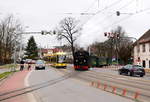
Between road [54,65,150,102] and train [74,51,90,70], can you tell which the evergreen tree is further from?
road [54,65,150,102]

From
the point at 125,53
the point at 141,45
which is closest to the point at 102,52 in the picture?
the point at 125,53

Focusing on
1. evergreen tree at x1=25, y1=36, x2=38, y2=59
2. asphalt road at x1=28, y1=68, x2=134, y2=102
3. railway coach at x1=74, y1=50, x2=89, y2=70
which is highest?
evergreen tree at x1=25, y1=36, x2=38, y2=59

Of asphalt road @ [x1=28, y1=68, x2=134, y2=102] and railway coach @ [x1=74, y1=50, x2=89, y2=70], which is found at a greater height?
railway coach @ [x1=74, y1=50, x2=89, y2=70]

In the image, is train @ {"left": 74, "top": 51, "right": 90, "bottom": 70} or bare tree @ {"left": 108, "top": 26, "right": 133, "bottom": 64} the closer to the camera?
train @ {"left": 74, "top": 51, "right": 90, "bottom": 70}

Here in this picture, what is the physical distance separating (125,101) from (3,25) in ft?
Result: 178

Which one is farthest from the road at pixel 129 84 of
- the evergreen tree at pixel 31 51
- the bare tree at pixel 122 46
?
the evergreen tree at pixel 31 51

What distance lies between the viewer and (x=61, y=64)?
5659 centimetres

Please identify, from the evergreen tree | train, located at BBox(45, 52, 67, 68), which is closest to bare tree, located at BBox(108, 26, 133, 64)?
train, located at BBox(45, 52, 67, 68)

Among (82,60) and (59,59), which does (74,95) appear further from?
(59,59)

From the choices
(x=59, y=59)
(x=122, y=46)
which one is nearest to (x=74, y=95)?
(x=59, y=59)

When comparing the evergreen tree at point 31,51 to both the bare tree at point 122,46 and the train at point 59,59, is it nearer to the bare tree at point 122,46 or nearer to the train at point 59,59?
the bare tree at point 122,46

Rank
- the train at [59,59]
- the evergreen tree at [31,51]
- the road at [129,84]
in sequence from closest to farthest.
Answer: the road at [129,84], the train at [59,59], the evergreen tree at [31,51]

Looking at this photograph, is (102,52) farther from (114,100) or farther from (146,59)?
(114,100)

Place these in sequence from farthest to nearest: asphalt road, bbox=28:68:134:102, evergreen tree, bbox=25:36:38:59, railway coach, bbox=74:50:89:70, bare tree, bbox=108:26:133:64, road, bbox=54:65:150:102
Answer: evergreen tree, bbox=25:36:38:59, bare tree, bbox=108:26:133:64, railway coach, bbox=74:50:89:70, road, bbox=54:65:150:102, asphalt road, bbox=28:68:134:102
